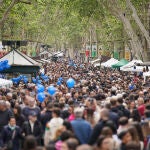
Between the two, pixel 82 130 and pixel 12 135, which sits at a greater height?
pixel 82 130

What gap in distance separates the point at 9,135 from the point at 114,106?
2.78m

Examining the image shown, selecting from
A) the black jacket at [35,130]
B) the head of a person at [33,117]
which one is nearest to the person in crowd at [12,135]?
the black jacket at [35,130]

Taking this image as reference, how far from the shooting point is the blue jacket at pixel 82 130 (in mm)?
10688

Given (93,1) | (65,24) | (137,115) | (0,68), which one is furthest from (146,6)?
(65,24)

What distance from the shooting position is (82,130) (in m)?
10.7

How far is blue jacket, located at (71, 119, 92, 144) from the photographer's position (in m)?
10.7

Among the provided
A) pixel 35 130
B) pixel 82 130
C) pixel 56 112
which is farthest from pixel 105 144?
pixel 35 130

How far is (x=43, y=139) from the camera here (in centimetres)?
1227

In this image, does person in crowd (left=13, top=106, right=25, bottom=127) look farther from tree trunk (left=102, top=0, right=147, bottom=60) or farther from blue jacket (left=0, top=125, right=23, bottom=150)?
tree trunk (left=102, top=0, right=147, bottom=60)

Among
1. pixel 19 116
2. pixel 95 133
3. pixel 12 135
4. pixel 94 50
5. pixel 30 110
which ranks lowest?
pixel 12 135

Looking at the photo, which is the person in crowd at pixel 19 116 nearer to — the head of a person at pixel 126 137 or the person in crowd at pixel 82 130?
the person in crowd at pixel 82 130

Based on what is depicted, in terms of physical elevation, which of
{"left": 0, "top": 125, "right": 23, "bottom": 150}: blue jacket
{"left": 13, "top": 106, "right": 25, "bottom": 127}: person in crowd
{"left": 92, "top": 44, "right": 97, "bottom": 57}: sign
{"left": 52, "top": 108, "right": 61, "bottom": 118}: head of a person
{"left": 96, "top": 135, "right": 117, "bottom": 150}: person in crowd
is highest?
{"left": 92, "top": 44, "right": 97, "bottom": 57}: sign

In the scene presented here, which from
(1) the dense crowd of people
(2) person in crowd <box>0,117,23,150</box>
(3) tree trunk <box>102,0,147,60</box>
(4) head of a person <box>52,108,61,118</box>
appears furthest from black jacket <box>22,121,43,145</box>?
(3) tree trunk <box>102,0,147,60</box>

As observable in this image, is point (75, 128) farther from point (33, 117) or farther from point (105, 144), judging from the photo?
point (105, 144)
